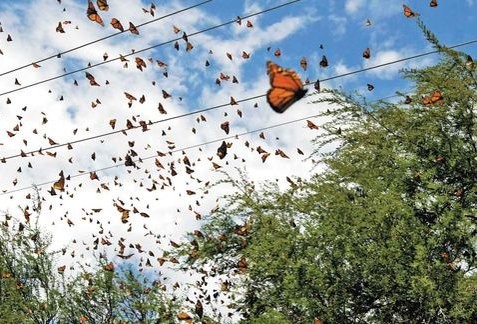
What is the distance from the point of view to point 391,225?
32.7 ft

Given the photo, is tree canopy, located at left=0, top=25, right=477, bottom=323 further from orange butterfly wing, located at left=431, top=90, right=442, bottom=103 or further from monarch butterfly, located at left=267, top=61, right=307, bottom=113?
monarch butterfly, located at left=267, top=61, right=307, bottom=113

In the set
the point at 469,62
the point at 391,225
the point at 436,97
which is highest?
the point at 469,62

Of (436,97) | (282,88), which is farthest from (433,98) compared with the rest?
(282,88)

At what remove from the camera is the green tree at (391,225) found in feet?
31.9

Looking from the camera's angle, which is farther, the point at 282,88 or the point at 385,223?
the point at 385,223

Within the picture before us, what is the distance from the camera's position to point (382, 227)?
10.0 metres

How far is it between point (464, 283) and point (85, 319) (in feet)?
52.5

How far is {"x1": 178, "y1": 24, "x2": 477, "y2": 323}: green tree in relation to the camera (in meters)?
9.72

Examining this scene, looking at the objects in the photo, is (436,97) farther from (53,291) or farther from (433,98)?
(53,291)

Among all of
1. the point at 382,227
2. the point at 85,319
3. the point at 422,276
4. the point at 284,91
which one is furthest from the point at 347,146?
the point at 85,319

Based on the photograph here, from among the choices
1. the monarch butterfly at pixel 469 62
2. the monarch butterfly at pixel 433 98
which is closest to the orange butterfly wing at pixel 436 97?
the monarch butterfly at pixel 433 98

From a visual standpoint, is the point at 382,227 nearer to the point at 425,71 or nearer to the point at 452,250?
the point at 452,250

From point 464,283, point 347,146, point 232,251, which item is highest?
point 347,146

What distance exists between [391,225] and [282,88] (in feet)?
18.4
